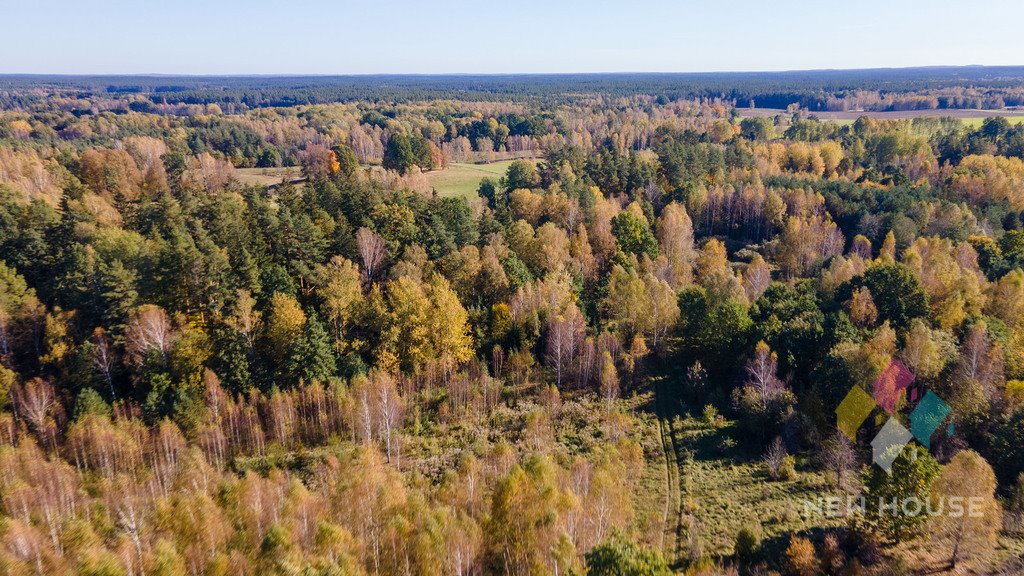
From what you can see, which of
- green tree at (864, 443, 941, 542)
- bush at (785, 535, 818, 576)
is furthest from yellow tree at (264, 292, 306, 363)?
green tree at (864, 443, 941, 542)

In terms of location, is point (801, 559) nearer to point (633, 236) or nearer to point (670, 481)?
point (670, 481)

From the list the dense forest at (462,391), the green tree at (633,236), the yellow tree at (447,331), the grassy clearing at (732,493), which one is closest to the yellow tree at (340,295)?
the dense forest at (462,391)

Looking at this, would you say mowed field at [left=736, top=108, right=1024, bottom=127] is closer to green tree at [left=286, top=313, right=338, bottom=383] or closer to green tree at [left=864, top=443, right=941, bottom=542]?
green tree at [left=864, top=443, right=941, bottom=542]

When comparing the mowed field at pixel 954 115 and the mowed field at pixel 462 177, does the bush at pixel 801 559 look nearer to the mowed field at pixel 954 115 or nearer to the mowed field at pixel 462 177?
the mowed field at pixel 462 177

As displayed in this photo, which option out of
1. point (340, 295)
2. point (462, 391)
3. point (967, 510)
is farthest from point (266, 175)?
point (967, 510)

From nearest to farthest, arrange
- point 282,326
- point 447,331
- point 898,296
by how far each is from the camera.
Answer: point 282,326 → point 447,331 → point 898,296
